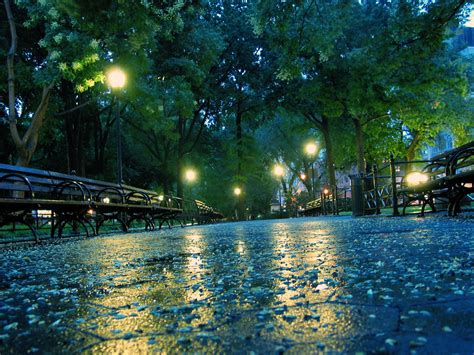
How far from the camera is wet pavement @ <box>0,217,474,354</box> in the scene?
1.33 metres

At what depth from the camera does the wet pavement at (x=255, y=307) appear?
4.36 ft

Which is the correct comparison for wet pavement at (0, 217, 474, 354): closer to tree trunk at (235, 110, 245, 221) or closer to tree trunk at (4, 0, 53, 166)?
tree trunk at (4, 0, 53, 166)

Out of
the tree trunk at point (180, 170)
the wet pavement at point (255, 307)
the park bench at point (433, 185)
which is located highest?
the tree trunk at point (180, 170)

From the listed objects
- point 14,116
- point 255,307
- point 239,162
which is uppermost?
point 239,162

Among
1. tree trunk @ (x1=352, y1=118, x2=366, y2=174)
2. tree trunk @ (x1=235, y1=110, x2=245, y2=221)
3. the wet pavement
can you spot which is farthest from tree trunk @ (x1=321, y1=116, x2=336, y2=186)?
the wet pavement

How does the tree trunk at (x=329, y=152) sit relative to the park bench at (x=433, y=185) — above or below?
above

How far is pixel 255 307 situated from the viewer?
181cm

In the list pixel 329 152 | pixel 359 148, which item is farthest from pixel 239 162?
pixel 359 148

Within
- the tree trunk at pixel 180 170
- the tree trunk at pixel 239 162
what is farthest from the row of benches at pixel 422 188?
the tree trunk at pixel 180 170

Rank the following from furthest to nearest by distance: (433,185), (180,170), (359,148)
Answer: (180,170) < (359,148) < (433,185)

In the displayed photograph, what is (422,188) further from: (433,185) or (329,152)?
(329,152)

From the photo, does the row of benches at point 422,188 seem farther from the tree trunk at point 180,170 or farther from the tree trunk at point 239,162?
the tree trunk at point 180,170

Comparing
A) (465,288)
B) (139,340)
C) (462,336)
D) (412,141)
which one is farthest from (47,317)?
(412,141)

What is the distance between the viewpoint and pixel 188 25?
19.6 m
